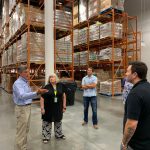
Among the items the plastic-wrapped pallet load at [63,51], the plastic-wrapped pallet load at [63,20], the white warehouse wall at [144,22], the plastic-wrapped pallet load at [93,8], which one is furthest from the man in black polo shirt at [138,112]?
the white warehouse wall at [144,22]

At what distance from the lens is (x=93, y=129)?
17.6 ft

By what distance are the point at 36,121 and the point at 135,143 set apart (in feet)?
15.3

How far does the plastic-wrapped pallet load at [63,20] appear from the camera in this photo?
9.11 metres

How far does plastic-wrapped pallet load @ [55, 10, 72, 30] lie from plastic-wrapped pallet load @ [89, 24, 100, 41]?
319 centimetres

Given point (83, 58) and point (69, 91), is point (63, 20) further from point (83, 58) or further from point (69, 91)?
point (83, 58)

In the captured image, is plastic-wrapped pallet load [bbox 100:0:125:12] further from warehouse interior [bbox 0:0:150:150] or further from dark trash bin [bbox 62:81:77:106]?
dark trash bin [bbox 62:81:77:106]

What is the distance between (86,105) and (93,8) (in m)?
8.47

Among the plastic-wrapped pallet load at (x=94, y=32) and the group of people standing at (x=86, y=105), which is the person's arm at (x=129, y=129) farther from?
the plastic-wrapped pallet load at (x=94, y=32)

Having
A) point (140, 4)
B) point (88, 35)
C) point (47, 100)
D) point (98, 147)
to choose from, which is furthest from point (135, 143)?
point (140, 4)

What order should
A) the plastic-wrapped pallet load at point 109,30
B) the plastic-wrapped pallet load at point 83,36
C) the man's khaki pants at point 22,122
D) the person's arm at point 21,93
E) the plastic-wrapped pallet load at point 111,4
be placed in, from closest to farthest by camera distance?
the person's arm at point 21,93 → the man's khaki pants at point 22,122 → the plastic-wrapped pallet load at point 111,4 → the plastic-wrapped pallet load at point 109,30 → the plastic-wrapped pallet load at point 83,36

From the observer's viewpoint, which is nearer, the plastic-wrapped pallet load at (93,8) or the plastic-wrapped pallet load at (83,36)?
the plastic-wrapped pallet load at (93,8)

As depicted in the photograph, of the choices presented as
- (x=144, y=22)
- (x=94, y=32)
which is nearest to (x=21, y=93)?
(x=94, y=32)

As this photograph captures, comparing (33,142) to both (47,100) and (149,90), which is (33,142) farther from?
(149,90)

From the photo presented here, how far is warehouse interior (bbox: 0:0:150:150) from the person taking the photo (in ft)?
16.0
